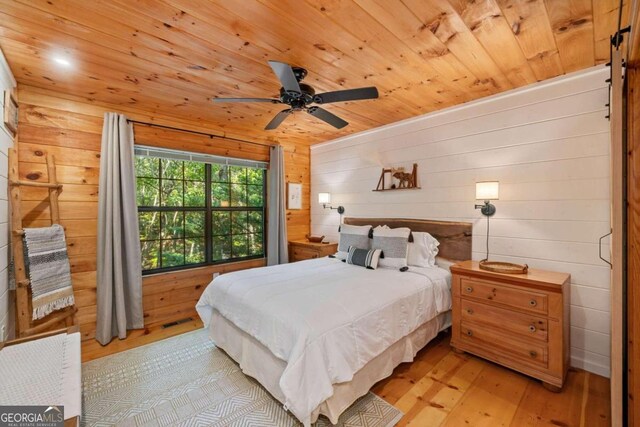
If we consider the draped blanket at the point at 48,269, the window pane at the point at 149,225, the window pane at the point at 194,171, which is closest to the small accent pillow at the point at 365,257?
the window pane at the point at 194,171

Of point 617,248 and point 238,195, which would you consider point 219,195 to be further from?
point 617,248

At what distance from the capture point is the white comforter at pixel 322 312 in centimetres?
160

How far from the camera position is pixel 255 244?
4.25m

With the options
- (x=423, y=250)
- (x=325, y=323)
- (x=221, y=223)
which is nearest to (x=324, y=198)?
(x=221, y=223)

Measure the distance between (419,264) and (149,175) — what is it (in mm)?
3255

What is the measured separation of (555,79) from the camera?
2.42 m

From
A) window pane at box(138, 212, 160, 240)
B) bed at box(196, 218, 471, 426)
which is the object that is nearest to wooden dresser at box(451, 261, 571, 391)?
bed at box(196, 218, 471, 426)

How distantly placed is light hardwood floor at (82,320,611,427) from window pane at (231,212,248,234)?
1.98 meters

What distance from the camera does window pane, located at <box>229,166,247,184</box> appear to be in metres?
4.03

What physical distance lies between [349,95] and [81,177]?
276cm

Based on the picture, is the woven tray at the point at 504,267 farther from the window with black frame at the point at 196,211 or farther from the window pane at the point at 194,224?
the window pane at the point at 194,224

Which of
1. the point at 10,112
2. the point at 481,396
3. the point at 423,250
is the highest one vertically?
the point at 10,112

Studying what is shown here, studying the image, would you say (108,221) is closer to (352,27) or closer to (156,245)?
(156,245)

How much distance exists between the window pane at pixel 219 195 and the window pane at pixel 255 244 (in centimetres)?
63
